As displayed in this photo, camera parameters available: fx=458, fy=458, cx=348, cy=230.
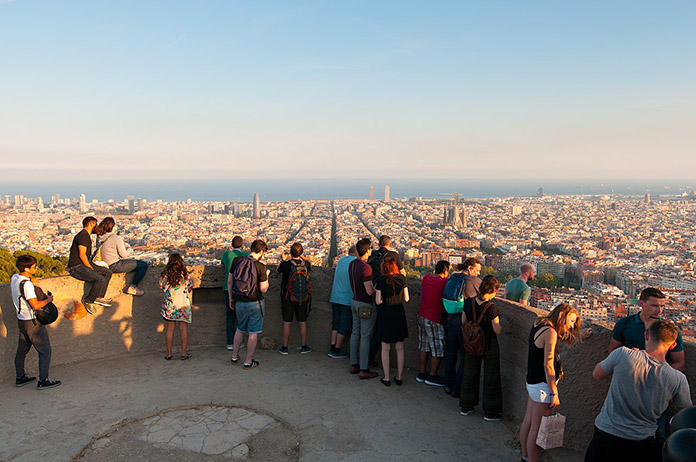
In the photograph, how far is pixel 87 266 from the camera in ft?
18.2

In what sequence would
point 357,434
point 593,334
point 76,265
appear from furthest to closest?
point 76,265, point 357,434, point 593,334

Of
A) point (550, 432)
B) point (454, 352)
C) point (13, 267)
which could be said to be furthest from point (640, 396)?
point (13, 267)

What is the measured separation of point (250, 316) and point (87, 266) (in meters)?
2.06

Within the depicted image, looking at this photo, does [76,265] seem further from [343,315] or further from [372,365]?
[372,365]

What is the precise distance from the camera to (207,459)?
3.73 m

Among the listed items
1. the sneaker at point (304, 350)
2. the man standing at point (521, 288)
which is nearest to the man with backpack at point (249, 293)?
the sneaker at point (304, 350)

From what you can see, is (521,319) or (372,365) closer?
(521,319)

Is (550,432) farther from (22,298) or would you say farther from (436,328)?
(22,298)

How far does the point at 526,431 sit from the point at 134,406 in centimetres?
373

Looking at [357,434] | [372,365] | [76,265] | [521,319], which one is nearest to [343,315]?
[372,365]

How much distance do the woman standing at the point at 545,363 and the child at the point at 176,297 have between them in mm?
4127

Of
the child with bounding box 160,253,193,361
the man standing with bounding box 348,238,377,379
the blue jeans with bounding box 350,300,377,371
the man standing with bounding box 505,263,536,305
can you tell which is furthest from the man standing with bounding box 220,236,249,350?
the man standing with bounding box 505,263,536,305

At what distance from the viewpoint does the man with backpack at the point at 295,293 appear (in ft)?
19.4

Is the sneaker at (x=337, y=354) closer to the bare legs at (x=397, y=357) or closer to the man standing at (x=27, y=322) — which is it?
the bare legs at (x=397, y=357)
